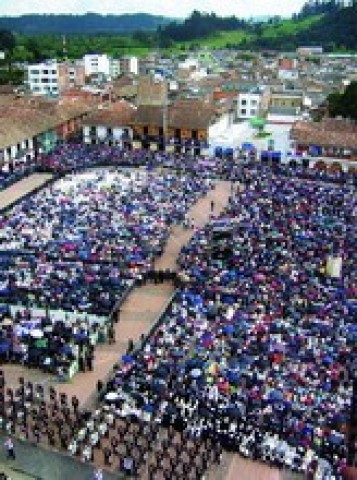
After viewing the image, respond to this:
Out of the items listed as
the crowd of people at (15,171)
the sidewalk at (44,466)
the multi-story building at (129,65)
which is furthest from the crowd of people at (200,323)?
the multi-story building at (129,65)

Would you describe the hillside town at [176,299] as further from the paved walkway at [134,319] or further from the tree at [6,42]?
the tree at [6,42]

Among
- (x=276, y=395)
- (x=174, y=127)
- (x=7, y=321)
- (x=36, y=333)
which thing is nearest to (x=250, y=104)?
(x=174, y=127)

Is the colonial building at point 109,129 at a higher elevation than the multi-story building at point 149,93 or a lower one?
lower

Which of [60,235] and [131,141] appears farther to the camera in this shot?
[131,141]

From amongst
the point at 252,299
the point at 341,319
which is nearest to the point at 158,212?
the point at 252,299

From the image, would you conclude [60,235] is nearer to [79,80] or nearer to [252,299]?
[252,299]

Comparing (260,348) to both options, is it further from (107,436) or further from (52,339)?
(52,339)

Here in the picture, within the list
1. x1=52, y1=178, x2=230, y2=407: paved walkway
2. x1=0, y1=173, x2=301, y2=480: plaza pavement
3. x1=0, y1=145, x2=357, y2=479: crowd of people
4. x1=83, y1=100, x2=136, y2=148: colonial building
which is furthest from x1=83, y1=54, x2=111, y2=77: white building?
x1=0, y1=173, x2=301, y2=480: plaza pavement
